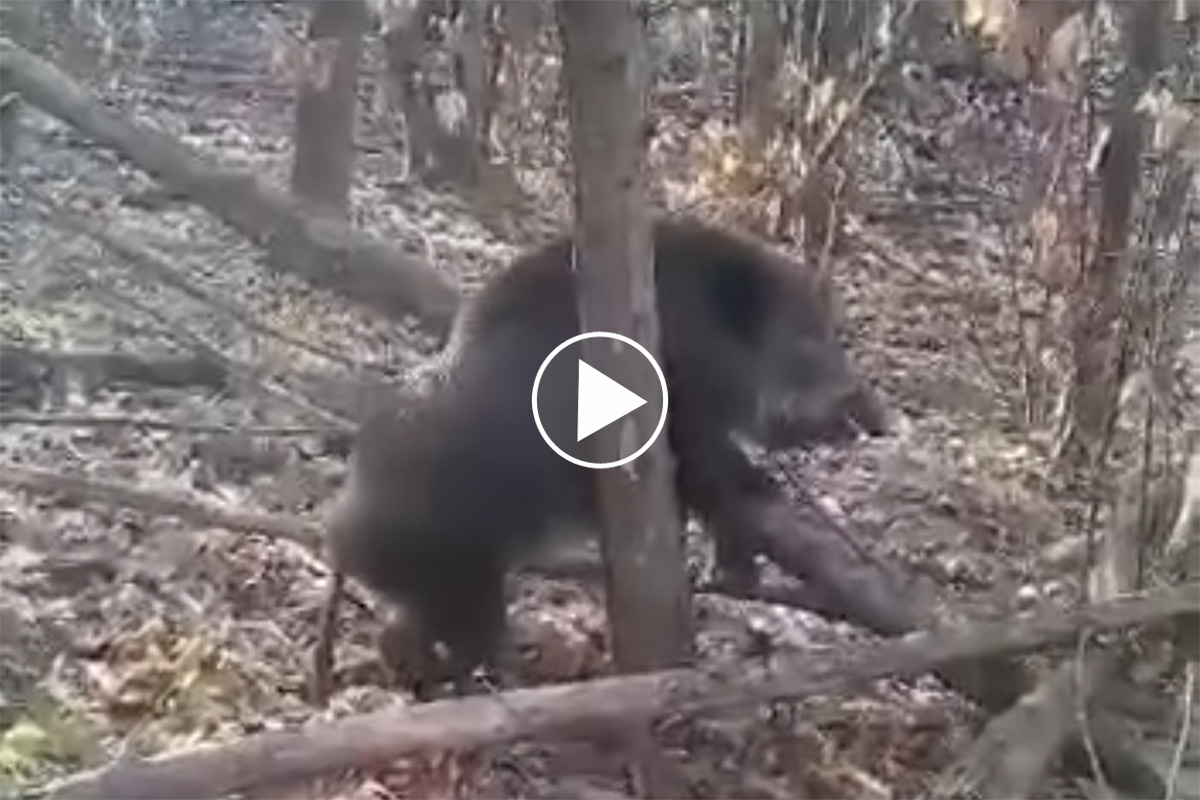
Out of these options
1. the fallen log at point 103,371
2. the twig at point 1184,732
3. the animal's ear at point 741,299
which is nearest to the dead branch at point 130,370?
the fallen log at point 103,371

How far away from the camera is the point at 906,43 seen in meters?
1.85

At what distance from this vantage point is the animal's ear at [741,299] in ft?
5.48

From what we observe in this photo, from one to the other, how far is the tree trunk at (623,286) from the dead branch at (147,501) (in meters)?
0.29

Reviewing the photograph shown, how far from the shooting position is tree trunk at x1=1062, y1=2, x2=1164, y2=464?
5.60ft

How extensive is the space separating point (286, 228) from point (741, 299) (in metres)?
0.44

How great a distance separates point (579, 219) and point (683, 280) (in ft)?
0.71

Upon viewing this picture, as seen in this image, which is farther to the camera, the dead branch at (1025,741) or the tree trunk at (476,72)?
the tree trunk at (476,72)

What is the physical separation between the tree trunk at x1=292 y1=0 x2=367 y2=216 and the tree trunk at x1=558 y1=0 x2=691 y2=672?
1.35 ft

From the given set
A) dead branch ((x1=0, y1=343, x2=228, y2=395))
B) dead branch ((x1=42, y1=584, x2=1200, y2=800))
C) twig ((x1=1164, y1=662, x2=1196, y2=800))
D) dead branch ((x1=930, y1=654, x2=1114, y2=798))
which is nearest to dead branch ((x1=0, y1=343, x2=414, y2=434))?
dead branch ((x1=0, y1=343, x2=228, y2=395))

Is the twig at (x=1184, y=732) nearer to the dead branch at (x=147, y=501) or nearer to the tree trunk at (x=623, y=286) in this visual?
the tree trunk at (x=623, y=286)

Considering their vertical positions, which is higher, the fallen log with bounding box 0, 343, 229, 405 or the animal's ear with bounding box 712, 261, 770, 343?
the animal's ear with bounding box 712, 261, 770, 343

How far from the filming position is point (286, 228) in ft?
6.15

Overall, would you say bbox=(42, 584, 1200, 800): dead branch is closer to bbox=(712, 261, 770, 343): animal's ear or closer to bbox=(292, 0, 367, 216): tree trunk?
bbox=(712, 261, 770, 343): animal's ear

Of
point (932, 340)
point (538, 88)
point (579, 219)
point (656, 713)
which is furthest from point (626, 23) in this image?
point (932, 340)
